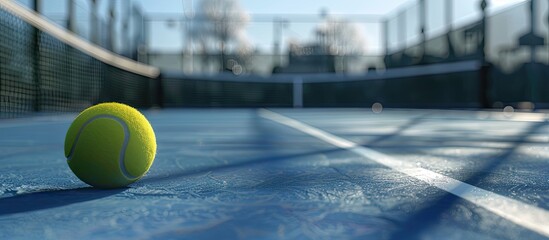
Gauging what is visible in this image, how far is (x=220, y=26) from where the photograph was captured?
99.2ft

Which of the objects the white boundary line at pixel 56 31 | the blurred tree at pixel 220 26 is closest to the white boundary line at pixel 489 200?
the white boundary line at pixel 56 31

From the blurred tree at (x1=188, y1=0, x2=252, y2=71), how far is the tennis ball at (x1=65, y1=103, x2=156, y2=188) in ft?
80.3

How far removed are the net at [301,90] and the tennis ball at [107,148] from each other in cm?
1612

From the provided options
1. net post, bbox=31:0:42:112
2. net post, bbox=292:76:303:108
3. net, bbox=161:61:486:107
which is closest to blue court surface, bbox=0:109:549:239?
net post, bbox=31:0:42:112

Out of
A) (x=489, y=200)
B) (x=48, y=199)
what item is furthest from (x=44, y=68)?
(x=489, y=200)

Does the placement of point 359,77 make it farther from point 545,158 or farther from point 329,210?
point 329,210

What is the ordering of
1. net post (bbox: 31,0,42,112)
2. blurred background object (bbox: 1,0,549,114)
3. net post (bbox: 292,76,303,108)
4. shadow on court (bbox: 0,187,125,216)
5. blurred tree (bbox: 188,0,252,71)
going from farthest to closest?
1. blurred tree (bbox: 188,0,252,71)
2. net post (bbox: 292,76,303,108)
3. blurred background object (bbox: 1,0,549,114)
4. net post (bbox: 31,0,42,112)
5. shadow on court (bbox: 0,187,125,216)

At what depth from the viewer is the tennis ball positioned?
70.1 inches

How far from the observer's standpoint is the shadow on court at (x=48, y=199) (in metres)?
1.49

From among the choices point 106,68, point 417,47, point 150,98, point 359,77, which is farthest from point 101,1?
point 417,47

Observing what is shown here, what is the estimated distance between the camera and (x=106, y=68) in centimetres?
1163

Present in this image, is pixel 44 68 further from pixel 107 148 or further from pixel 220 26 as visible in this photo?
pixel 220 26

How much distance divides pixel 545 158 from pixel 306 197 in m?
1.88

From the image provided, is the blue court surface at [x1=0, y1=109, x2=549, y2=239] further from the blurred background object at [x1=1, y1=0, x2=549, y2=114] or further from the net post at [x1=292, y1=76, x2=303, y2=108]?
the net post at [x1=292, y1=76, x2=303, y2=108]
